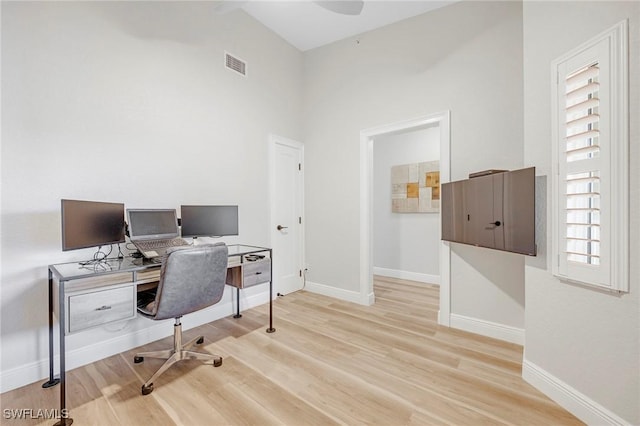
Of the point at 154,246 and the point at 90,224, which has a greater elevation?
the point at 90,224

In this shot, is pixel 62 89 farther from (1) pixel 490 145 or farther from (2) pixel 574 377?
(2) pixel 574 377

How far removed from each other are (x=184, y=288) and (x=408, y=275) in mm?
3950

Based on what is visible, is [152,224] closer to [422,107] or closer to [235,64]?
[235,64]

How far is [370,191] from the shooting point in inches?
144

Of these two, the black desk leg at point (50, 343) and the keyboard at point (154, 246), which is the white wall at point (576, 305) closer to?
the keyboard at point (154, 246)

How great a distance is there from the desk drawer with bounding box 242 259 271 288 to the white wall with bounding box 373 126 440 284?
2.87 meters

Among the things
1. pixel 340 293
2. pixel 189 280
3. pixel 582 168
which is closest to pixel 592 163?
pixel 582 168

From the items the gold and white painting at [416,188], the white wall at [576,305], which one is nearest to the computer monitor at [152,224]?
the white wall at [576,305]

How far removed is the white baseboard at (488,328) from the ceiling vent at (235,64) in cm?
381

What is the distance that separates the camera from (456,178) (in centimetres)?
289

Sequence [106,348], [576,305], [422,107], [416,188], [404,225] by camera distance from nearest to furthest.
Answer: [576,305] → [106,348] → [422,107] → [416,188] → [404,225]

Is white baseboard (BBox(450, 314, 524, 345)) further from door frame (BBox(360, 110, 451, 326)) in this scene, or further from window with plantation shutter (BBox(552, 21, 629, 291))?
window with plantation shutter (BBox(552, 21, 629, 291))

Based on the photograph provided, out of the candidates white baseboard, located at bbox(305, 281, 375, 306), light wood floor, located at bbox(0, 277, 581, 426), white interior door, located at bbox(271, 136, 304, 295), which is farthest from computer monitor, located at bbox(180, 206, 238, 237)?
white baseboard, located at bbox(305, 281, 375, 306)

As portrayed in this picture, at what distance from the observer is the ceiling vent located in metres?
3.21
